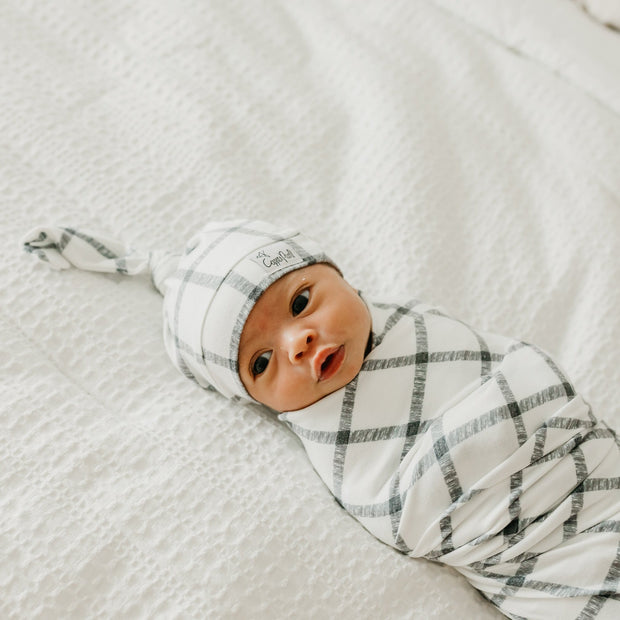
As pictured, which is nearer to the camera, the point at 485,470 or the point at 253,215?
the point at 485,470

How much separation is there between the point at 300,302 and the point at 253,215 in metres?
0.34

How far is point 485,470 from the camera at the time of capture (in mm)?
854

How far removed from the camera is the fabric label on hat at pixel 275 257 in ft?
2.98

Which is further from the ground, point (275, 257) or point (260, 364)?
point (275, 257)

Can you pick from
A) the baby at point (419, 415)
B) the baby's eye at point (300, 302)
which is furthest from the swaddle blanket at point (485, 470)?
the baby's eye at point (300, 302)

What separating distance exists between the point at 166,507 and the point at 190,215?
20.9 inches

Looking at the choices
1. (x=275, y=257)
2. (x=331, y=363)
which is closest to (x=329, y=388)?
(x=331, y=363)

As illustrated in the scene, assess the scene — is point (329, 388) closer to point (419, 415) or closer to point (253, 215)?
point (419, 415)

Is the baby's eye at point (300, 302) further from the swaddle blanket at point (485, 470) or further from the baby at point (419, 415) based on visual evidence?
the swaddle blanket at point (485, 470)

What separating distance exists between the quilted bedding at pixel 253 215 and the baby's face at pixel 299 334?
10cm

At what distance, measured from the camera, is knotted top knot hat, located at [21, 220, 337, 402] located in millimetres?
896

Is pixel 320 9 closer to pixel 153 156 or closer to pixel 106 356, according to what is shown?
pixel 153 156

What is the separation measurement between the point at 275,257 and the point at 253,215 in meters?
0.31

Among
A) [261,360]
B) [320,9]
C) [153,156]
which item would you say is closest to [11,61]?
[153,156]
